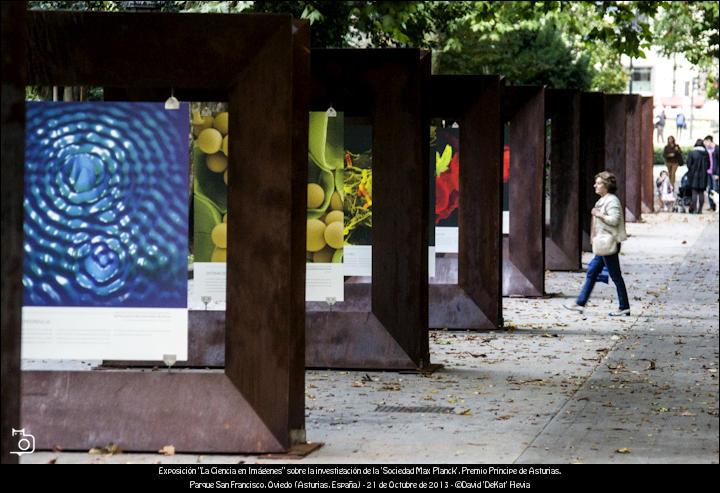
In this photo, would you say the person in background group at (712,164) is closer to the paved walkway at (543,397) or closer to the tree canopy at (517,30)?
the tree canopy at (517,30)

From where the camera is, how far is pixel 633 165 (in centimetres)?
3556

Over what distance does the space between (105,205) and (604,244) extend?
29.2ft

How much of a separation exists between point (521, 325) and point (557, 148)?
23.3 ft

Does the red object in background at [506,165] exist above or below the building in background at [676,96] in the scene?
below

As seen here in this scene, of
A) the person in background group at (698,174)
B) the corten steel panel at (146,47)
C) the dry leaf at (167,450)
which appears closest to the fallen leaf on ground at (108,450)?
the dry leaf at (167,450)

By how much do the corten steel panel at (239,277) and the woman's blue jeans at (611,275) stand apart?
8.65 meters

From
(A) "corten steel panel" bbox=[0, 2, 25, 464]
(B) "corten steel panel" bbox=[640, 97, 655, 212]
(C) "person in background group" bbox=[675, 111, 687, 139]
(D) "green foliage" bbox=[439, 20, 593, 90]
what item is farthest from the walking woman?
(C) "person in background group" bbox=[675, 111, 687, 139]

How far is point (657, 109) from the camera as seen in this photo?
9231cm

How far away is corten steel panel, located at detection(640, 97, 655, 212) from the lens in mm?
38250

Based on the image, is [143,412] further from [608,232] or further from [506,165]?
[506,165]

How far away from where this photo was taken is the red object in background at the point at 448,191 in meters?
15.7

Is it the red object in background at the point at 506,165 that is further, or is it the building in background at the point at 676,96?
the building in background at the point at 676,96

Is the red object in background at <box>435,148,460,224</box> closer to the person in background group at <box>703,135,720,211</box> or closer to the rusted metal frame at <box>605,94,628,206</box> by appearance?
the rusted metal frame at <box>605,94,628,206</box>
